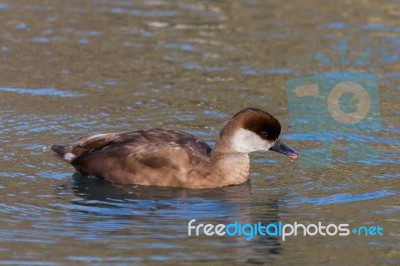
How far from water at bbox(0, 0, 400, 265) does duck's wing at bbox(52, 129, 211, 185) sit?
0.69ft

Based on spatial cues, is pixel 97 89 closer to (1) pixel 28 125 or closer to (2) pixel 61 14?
(1) pixel 28 125

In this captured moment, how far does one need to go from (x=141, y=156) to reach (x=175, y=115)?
242cm

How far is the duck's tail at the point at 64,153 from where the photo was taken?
11109 mm

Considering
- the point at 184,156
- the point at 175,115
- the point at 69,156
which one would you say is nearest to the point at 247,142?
the point at 184,156

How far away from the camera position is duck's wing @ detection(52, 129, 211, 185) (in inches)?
421

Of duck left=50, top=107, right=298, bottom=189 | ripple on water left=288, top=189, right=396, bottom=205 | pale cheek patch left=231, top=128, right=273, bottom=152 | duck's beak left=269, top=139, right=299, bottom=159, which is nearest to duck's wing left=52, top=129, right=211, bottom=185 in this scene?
duck left=50, top=107, right=298, bottom=189

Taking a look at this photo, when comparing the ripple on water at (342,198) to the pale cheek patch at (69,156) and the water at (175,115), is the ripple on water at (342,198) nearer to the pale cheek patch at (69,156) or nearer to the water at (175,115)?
the water at (175,115)

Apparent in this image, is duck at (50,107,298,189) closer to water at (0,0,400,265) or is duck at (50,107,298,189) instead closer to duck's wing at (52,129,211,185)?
duck's wing at (52,129,211,185)

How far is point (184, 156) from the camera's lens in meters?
10.7

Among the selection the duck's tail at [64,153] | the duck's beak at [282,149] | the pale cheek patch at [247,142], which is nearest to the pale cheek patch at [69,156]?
the duck's tail at [64,153]

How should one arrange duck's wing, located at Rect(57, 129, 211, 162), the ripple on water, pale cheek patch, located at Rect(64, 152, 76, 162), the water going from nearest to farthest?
the water → the ripple on water → duck's wing, located at Rect(57, 129, 211, 162) → pale cheek patch, located at Rect(64, 152, 76, 162)

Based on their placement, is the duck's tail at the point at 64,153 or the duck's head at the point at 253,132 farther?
the duck's tail at the point at 64,153

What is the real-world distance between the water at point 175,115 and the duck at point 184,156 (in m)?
0.18

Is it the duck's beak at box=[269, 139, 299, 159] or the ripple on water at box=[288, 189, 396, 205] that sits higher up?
the duck's beak at box=[269, 139, 299, 159]
